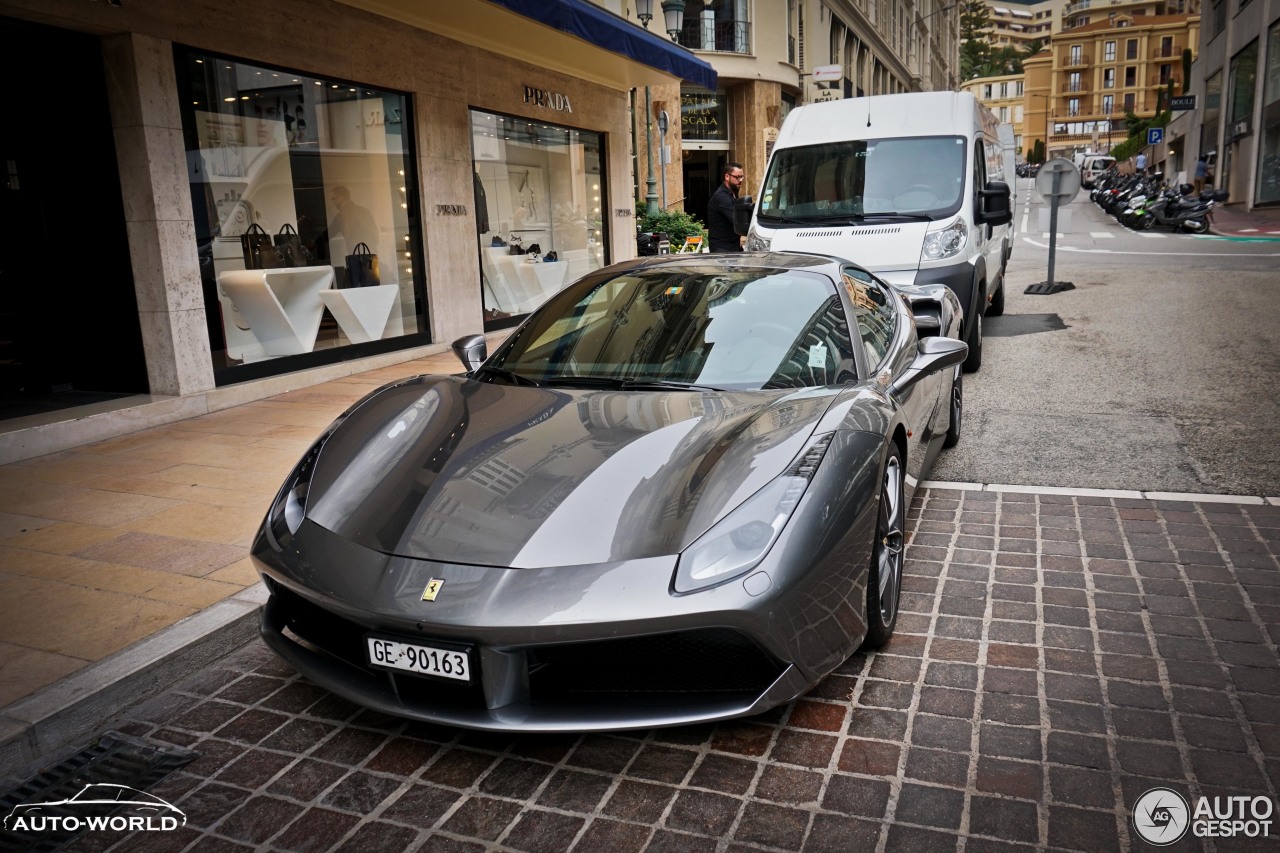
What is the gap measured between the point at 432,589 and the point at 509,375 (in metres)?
1.51

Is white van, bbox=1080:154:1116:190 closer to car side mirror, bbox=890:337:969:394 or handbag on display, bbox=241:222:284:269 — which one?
handbag on display, bbox=241:222:284:269

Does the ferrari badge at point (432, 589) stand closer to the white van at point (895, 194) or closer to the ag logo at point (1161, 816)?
the ag logo at point (1161, 816)

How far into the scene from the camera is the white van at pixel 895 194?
27.0ft

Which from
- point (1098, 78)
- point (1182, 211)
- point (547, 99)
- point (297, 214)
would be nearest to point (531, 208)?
point (547, 99)

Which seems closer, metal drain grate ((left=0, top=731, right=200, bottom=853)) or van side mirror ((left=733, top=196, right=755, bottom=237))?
metal drain grate ((left=0, top=731, right=200, bottom=853))

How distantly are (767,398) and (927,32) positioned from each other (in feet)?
237

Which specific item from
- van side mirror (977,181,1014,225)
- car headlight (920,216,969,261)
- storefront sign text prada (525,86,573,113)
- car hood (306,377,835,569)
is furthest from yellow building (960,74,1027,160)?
car hood (306,377,835,569)

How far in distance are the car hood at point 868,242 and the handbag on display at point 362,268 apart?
4218mm

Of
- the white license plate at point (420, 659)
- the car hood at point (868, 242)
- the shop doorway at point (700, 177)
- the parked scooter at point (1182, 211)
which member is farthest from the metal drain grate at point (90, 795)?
the shop doorway at point (700, 177)

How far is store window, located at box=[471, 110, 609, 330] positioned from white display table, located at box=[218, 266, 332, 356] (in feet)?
9.29

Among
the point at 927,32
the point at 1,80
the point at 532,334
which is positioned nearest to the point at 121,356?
the point at 1,80

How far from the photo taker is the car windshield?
368cm

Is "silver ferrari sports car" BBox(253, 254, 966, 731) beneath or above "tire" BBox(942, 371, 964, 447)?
above

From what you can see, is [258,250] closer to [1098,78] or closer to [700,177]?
[700,177]
